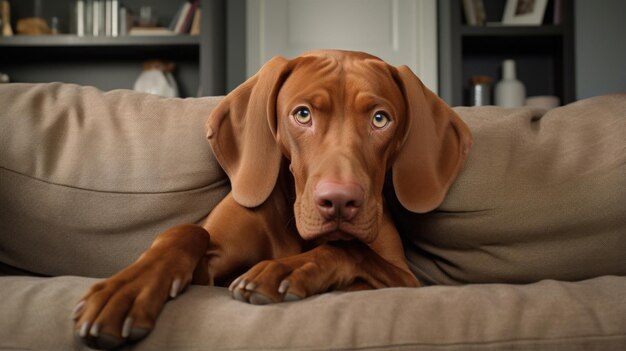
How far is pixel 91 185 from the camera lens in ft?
5.08

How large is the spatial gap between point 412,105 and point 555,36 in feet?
9.99

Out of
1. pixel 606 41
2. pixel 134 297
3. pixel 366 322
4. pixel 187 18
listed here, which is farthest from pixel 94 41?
pixel 366 322

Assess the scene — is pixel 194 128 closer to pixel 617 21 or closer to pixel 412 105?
pixel 412 105

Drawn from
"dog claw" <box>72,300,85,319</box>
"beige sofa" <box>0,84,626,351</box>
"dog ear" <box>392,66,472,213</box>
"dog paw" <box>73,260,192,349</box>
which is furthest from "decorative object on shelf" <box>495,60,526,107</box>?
"dog claw" <box>72,300,85,319</box>

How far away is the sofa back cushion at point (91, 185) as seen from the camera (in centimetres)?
153

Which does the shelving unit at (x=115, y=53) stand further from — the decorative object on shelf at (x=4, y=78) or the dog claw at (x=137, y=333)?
the dog claw at (x=137, y=333)

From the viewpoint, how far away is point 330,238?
1.32m

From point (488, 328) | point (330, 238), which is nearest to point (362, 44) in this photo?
point (330, 238)

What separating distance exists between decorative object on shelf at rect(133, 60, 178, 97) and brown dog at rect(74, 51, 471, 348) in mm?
2857

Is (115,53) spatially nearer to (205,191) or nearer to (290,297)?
(205,191)

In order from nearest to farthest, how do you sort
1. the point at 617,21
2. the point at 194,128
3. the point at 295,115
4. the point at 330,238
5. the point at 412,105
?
the point at 330,238 < the point at 295,115 < the point at 412,105 < the point at 194,128 < the point at 617,21

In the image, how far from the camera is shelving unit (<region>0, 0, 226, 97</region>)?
407 cm

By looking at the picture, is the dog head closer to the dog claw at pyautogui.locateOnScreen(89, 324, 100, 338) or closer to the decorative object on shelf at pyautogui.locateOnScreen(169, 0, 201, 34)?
the dog claw at pyautogui.locateOnScreen(89, 324, 100, 338)

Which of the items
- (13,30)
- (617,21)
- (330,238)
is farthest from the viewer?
(13,30)
